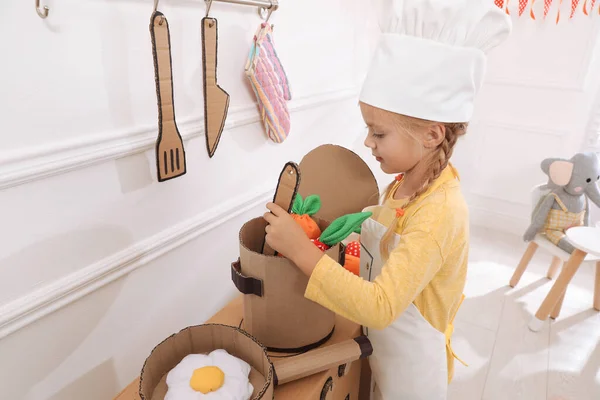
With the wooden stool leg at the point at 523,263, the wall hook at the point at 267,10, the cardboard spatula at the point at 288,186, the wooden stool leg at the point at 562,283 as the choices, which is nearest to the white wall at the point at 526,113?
the wooden stool leg at the point at 523,263

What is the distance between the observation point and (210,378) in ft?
1.88

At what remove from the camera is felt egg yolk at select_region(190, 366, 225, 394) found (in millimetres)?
567

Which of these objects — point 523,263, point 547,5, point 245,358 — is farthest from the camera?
point 547,5

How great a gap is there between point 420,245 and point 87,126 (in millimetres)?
591

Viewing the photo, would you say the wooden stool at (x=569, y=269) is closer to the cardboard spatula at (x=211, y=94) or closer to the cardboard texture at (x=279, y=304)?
the cardboard texture at (x=279, y=304)

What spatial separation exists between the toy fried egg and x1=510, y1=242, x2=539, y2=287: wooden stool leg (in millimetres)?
1790

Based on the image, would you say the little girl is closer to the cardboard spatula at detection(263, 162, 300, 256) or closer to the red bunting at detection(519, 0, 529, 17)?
the cardboard spatula at detection(263, 162, 300, 256)

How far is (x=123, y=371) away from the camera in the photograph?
0.86m

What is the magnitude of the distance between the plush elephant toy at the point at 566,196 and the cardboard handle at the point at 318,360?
1.54m

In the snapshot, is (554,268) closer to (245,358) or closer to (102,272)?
(245,358)

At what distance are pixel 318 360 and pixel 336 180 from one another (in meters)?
0.53

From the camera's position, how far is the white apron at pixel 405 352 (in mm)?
800

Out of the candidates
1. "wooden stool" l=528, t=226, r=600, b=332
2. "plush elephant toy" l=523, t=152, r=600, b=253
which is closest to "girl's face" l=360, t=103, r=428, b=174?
"wooden stool" l=528, t=226, r=600, b=332

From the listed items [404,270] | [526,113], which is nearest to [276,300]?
[404,270]
